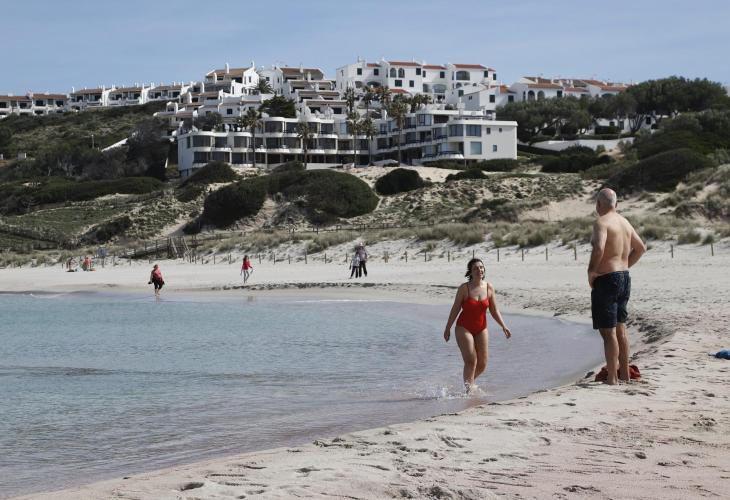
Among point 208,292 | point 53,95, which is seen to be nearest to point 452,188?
point 208,292

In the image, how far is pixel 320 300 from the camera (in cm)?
2633

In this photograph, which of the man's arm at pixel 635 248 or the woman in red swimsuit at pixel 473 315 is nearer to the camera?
the man's arm at pixel 635 248

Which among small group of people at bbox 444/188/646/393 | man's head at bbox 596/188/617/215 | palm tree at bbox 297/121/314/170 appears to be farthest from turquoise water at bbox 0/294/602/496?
palm tree at bbox 297/121/314/170

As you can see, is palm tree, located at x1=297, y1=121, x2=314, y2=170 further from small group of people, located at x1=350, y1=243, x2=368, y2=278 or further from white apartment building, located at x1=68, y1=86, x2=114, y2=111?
white apartment building, located at x1=68, y1=86, x2=114, y2=111

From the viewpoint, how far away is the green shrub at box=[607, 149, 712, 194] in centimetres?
4738

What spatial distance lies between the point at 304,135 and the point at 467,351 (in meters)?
86.3

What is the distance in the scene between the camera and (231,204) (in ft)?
210

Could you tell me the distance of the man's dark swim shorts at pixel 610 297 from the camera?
8633 millimetres

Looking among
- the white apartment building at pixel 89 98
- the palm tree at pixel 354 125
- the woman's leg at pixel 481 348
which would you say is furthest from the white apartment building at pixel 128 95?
the woman's leg at pixel 481 348

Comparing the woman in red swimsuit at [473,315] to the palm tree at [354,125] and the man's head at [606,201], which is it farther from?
the palm tree at [354,125]

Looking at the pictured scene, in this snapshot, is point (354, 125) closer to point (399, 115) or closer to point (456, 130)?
point (399, 115)

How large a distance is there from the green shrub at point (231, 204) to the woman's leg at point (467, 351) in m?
54.1

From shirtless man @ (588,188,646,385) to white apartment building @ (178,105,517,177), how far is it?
270 ft

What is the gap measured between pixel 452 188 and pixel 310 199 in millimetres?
10238
